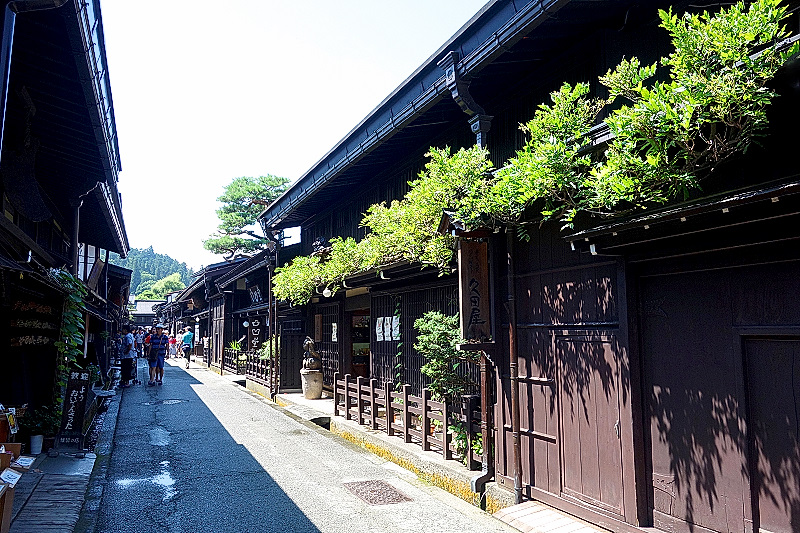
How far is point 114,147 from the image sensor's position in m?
9.69

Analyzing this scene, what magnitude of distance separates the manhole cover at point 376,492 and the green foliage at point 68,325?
5.56 meters

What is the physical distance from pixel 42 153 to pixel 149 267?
18343 cm

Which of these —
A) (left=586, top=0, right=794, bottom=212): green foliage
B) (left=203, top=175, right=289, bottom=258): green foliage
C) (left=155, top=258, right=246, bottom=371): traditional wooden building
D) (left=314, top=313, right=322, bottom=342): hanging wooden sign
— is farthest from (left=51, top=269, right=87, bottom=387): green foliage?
(left=203, top=175, right=289, bottom=258): green foliage

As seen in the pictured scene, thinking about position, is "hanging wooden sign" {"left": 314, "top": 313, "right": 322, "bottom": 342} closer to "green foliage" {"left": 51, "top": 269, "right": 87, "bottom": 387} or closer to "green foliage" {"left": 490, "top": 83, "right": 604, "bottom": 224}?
"green foliage" {"left": 51, "top": 269, "right": 87, "bottom": 387}

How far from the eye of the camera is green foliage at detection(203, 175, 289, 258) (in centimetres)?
4809

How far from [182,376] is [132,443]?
17.5 m

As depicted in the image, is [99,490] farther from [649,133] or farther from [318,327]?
[318,327]

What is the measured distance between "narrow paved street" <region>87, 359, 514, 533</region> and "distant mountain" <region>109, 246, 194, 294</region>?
15329 cm

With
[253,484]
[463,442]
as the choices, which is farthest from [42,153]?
[463,442]

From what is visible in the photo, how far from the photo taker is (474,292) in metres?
8.20

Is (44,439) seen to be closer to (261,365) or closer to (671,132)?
(671,132)

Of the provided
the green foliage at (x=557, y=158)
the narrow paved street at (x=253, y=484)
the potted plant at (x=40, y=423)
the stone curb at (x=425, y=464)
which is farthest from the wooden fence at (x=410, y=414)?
the potted plant at (x=40, y=423)

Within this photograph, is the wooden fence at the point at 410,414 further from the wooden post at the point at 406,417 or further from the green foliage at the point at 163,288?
the green foliage at the point at 163,288

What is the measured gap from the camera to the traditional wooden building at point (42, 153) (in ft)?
19.9
